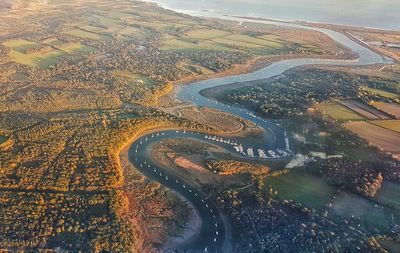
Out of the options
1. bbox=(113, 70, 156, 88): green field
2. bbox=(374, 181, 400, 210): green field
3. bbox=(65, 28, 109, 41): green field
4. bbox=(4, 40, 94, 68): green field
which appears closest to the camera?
bbox=(374, 181, 400, 210): green field

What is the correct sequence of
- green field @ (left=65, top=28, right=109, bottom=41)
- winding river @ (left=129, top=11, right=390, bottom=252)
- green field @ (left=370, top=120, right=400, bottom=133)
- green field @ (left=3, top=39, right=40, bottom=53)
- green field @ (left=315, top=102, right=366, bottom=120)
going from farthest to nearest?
green field @ (left=65, top=28, right=109, bottom=41)
green field @ (left=3, top=39, right=40, bottom=53)
green field @ (left=315, top=102, right=366, bottom=120)
green field @ (left=370, top=120, right=400, bottom=133)
winding river @ (left=129, top=11, right=390, bottom=252)

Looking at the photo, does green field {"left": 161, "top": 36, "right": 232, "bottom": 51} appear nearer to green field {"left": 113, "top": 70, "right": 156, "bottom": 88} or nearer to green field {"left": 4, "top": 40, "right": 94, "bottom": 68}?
green field {"left": 4, "top": 40, "right": 94, "bottom": 68}

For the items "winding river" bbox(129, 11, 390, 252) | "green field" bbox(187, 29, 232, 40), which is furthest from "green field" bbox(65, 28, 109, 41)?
"winding river" bbox(129, 11, 390, 252)

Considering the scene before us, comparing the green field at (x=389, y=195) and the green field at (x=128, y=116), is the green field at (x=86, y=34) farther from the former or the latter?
the green field at (x=389, y=195)

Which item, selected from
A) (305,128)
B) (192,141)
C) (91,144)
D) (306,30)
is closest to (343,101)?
(305,128)

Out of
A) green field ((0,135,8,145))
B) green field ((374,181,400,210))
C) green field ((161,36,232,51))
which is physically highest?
green field ((161,36,232,51))

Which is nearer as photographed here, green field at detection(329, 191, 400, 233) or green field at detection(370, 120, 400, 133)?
green field at detection(329, 191, 400, 233)
